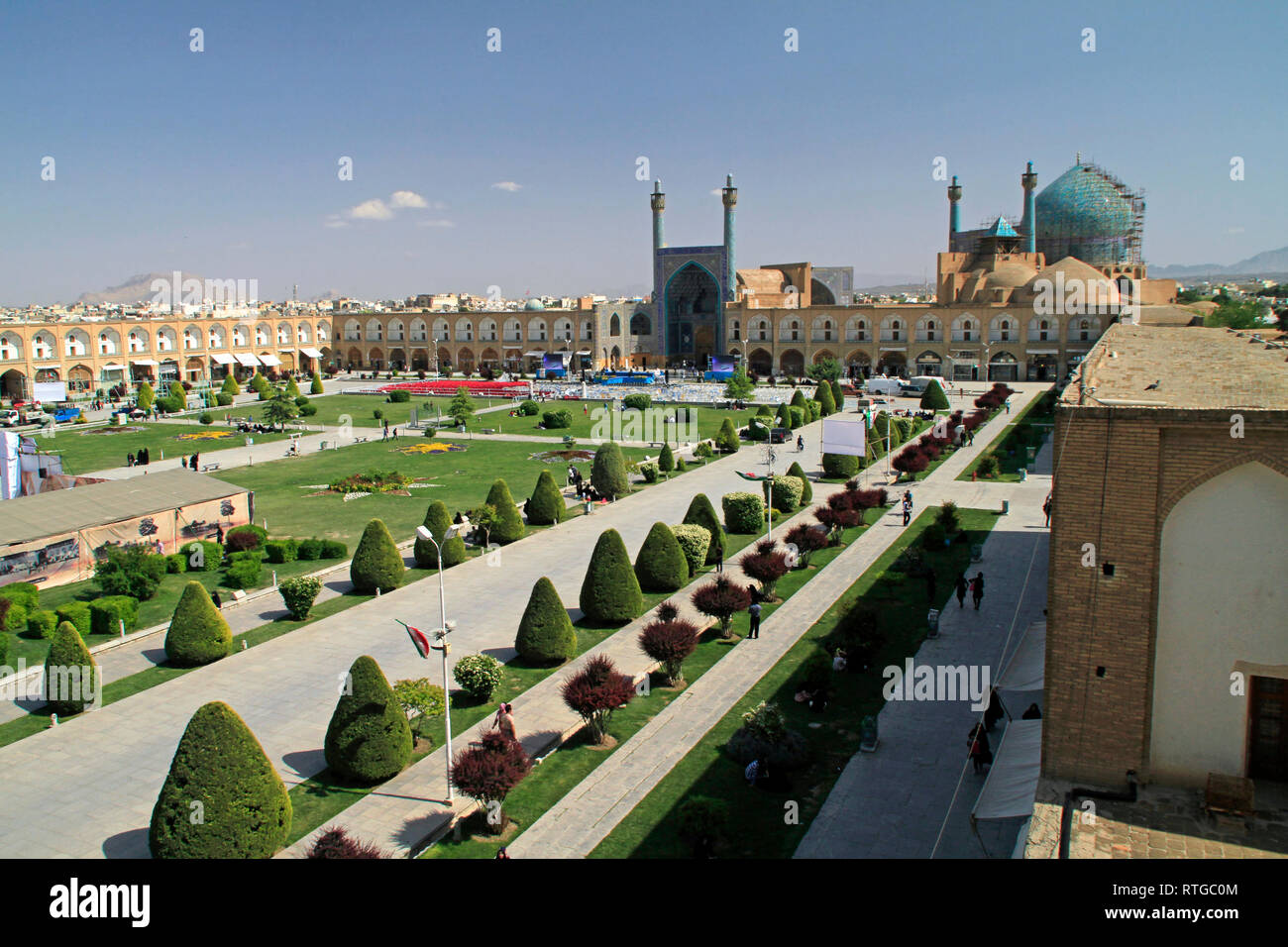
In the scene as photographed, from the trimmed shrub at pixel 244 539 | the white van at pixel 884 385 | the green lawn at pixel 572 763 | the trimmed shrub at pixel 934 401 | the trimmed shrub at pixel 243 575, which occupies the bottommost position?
the green lawn at pixel 572 763

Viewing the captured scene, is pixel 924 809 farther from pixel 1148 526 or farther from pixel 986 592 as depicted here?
pixel 986 592

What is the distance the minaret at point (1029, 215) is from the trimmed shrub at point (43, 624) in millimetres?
73353

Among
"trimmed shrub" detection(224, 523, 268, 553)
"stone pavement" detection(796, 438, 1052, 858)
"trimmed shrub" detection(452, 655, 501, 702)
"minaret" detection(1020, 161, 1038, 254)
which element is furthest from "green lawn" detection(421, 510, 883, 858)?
"minaret" detection(1020, 161, 1038, 254)

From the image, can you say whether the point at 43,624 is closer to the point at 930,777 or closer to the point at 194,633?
the point at 194,633

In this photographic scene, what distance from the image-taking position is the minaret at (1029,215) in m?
73.9

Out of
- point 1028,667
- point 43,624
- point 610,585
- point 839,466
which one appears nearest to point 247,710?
point 43,624

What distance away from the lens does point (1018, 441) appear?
37.7 meters

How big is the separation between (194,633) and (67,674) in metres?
2.23

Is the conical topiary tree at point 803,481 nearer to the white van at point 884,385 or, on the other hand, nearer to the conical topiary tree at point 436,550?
the conical topiary tree at point 436,550

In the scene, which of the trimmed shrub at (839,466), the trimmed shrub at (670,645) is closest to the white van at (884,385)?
the trimmed shrub at (839,466)

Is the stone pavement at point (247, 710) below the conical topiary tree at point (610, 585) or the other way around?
below

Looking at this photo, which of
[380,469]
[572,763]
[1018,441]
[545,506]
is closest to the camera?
[572,763]
